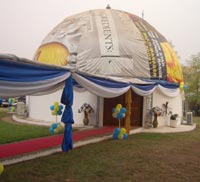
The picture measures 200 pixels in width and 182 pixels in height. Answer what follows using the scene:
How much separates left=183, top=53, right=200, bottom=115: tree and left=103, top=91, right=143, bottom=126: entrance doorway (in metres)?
14.6

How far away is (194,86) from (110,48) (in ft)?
56.2

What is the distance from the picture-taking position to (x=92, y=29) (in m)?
14.6

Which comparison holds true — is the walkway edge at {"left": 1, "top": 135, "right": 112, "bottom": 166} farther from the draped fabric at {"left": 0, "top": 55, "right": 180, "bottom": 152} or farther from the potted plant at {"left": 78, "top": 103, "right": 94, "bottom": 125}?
the potted plant at {"left": 78, "top": 103, "right": 94, "bottom": 125}

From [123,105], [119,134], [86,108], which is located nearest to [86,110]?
[86,108]

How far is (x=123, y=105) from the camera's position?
538 inches

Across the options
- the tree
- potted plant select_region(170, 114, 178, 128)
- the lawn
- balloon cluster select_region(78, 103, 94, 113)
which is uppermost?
the tree

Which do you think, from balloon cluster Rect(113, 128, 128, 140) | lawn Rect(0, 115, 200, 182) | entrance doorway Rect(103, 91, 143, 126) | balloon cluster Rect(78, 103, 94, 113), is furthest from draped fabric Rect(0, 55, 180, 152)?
entrance doorway Rect(103, 91, 143, 126)

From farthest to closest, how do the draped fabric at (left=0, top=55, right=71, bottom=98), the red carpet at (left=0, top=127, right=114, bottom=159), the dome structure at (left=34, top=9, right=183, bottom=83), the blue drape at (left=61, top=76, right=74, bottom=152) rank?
the dome structure at (left=34, top=9, right=183, bottom=83) → the blue drape at (left=61, top=76, right=74, bottom=152) → the red carpet at (left=0, top=127, right=114, bottom=159) → the draped fabric at (left=0, top=55, right=71, bottom=98)

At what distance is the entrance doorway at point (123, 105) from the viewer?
44.4 feet

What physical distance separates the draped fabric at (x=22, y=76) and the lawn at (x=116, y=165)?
5.50ft

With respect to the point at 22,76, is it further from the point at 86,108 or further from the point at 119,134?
the point at 86,108

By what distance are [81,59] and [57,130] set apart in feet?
14.4

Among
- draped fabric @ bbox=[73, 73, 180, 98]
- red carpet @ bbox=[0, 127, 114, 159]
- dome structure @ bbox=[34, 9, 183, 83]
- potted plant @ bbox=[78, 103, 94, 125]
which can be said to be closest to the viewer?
red carpet @ bbox=[0, 127, 114, 159]

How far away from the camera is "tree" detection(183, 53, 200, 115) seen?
90.9 feet
